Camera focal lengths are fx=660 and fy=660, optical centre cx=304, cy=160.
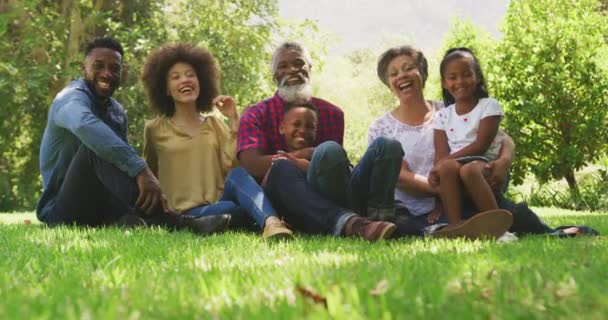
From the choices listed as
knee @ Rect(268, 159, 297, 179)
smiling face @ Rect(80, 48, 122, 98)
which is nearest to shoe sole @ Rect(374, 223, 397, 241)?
knee @ Rect(268, 159, 297, 179)

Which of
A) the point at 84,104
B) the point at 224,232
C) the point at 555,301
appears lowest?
the point at 224,232

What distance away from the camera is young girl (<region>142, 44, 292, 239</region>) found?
481 cm

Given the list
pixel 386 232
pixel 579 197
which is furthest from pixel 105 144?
pixel 579 197

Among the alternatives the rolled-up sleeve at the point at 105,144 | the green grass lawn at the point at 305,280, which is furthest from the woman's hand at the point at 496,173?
the rolled-up sleeve at the point at 105,144

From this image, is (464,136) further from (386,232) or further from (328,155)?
(386,232)

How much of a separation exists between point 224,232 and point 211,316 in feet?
8.89

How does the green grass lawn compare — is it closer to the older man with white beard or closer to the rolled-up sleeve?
the older man with white beard

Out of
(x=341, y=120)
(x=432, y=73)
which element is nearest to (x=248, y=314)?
(x=341, y=120)

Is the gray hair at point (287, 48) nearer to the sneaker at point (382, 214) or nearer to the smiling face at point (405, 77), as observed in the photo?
the smiling face at point (405, 77)

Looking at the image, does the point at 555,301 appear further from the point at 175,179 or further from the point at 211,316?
the point at 175,179

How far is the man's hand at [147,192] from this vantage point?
4297mm

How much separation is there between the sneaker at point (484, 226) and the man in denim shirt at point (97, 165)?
4.70 ft

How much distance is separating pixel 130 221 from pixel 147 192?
424 millimetres

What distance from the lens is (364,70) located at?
166ft
